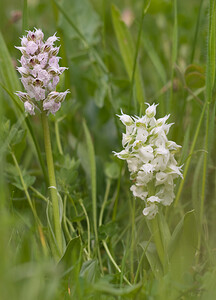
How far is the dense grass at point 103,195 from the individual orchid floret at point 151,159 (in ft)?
0.28

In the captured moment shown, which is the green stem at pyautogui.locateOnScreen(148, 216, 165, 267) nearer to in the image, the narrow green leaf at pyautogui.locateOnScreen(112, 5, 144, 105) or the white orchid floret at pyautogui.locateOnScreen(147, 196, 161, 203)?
the white orchid floret at pyautogui.locateOnScreen(147, 196, 161, 203)

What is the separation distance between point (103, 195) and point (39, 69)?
837mm

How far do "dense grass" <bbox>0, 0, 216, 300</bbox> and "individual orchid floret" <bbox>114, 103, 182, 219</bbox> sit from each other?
0.08m

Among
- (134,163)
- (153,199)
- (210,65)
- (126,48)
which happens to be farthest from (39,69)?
(126,48)

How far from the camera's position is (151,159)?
136 cm

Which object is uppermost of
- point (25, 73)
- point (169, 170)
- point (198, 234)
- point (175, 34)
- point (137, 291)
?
point (175, 34)

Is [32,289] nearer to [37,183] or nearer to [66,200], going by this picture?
[66,200]

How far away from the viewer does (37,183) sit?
206 centimetres

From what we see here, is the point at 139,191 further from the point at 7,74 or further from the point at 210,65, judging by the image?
the point at 7,74

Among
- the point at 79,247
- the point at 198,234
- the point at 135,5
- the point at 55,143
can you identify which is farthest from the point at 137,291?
the point at 135,5

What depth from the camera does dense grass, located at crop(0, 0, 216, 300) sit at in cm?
125

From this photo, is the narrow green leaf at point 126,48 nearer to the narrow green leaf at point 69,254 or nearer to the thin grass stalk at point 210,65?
the thin grass stalk at point 210,65

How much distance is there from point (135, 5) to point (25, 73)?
2.18 m

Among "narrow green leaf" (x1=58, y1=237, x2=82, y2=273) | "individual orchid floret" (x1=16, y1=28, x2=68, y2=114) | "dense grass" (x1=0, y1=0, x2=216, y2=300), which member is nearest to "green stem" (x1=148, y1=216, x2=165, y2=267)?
"dense grass" (x1=0, y1=0, x2=216, y2=300)
